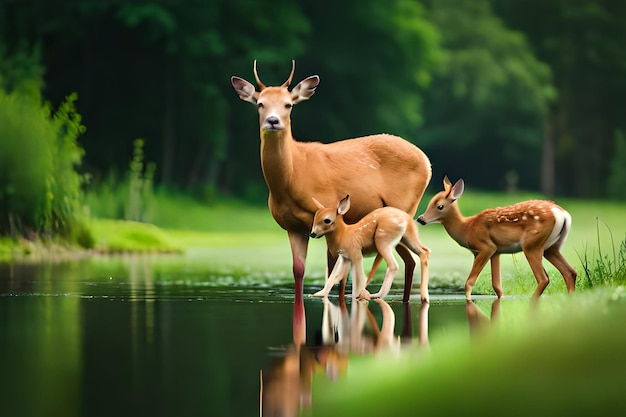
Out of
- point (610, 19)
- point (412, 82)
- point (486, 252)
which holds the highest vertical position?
point (610, 19)

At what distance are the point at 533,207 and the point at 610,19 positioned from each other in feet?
136

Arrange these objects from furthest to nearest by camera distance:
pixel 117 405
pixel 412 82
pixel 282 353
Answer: pixel 412 82, pixel 282 353, pixel 117 405

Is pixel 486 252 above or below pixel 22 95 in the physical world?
below

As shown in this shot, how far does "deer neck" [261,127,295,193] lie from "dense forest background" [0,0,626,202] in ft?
53.9

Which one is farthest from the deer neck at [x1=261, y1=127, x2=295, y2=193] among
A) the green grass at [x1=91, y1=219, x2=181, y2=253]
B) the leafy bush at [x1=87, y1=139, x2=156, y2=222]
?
the leafy bush at [x1=87, y1=139, x2=156, y2=222]

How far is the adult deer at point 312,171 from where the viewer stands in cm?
1118

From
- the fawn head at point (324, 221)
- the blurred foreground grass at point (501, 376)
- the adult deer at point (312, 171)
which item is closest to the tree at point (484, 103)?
the adult deer at point (312, 171)

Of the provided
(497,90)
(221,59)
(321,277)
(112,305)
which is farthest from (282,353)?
(497,90)

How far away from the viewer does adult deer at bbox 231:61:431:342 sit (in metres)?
11.2

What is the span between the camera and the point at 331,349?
798 cm

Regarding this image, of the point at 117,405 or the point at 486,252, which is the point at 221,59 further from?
the point at 117,405

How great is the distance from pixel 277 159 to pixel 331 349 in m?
3.56

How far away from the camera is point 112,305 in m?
11.3

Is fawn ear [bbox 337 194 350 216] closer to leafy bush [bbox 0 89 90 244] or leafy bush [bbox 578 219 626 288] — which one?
leafy bush [bbox 578 219 626 288]
